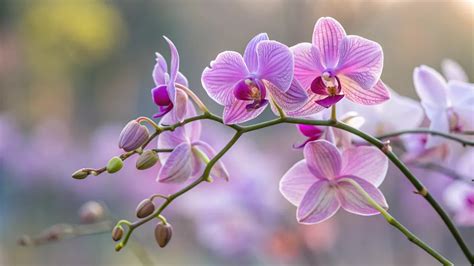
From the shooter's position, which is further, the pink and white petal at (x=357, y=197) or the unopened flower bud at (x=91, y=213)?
the unopened flower bud at (x=91, y=213)

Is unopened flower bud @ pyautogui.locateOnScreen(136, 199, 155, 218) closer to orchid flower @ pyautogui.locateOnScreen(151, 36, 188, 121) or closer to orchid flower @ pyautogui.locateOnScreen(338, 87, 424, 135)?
orchid flower @ pyautogui.locateOnScreen(151, 36, 188, 121)

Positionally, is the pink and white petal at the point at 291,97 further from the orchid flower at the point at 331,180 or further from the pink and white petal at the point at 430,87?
the pink and white petal at the point at 430,87

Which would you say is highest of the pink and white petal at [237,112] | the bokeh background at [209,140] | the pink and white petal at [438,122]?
the pink and white petal at [237,112]

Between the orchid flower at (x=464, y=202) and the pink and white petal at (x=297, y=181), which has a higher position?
the pink and white petal at (x=297, y=181)

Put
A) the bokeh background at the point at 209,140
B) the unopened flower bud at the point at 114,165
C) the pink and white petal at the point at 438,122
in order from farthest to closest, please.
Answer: the bokeh background at the point at 209,140, the pink and white petal at the point at 438,122, the unopened flower bud at the point at 114,165

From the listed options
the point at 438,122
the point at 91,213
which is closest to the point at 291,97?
the point at 438,122

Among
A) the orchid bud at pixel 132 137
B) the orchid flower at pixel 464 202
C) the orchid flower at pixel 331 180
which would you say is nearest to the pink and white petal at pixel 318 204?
the orchid flower at pixel 331 180

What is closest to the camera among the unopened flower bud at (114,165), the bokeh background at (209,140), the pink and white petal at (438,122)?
the unopened flower bud at (114,165)
